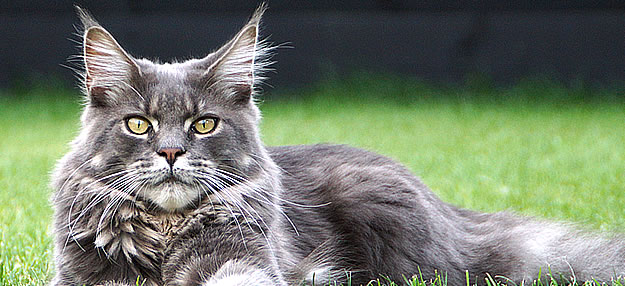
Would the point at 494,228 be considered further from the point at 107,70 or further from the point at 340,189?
the point at 107,70

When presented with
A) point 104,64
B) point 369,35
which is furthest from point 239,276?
point 369,35

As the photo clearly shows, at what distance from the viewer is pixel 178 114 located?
2486 mm

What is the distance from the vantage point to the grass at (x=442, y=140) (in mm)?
4078

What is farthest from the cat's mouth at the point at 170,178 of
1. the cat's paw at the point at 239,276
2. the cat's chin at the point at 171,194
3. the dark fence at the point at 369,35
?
the dark fence at the point at 369,35

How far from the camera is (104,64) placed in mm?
2586

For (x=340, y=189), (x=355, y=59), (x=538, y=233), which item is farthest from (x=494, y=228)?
(x=355, y=59)

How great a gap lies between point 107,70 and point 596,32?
765 centimetres

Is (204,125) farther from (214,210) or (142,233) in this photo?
(142,233)

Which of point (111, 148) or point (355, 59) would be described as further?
point (355, 59)

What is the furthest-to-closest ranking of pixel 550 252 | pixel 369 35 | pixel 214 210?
pixel 369 35 < pixel 550 252 < pixel 214 210

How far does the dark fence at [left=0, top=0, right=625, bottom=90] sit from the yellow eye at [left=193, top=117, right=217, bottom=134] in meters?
6.37

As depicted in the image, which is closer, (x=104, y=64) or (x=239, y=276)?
(x=239, y=276)

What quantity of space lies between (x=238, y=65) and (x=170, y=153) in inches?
19.2

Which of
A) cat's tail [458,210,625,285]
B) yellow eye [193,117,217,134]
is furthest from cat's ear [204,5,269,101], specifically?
cat's tail [458,210,625,285]
